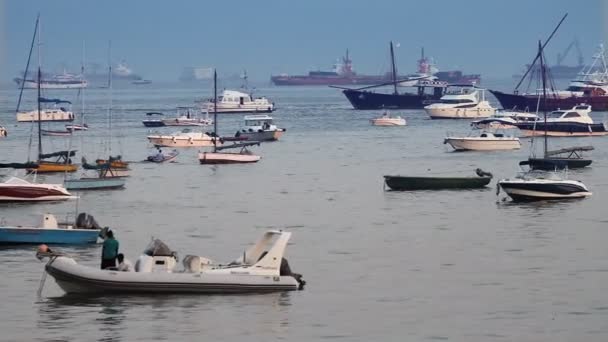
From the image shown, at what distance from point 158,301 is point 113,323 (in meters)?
2.23

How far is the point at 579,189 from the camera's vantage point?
6462 cm

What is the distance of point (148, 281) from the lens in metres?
37.5

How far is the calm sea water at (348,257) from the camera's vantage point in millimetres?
35094

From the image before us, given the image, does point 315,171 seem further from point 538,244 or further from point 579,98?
point 579,98

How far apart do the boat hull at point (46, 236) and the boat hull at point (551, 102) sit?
12045 cm

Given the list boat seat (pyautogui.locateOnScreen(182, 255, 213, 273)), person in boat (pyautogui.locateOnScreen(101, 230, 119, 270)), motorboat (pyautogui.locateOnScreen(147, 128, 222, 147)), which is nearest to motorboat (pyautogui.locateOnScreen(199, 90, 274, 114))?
motorboat (pyautogui.locateOnScreen(147, 128, 222, 147))

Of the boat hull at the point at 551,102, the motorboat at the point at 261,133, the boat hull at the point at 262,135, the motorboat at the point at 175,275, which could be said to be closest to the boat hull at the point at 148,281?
the motorboat at the point at 175,275

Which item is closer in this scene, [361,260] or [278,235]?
[278,235]

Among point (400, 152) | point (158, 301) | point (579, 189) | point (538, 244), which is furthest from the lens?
point (400, 152)

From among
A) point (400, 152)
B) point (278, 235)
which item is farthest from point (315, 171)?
point (278, 235)

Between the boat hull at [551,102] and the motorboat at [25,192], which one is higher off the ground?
the boat hull at [551,102]

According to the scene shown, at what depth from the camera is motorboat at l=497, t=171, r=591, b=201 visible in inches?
2464

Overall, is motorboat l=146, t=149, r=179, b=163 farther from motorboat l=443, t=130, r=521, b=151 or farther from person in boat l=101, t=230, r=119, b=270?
person in boat l=101, t=230, r=119, b=270

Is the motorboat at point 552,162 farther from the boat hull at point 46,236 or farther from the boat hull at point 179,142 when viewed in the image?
the boat hull at point 46,236
